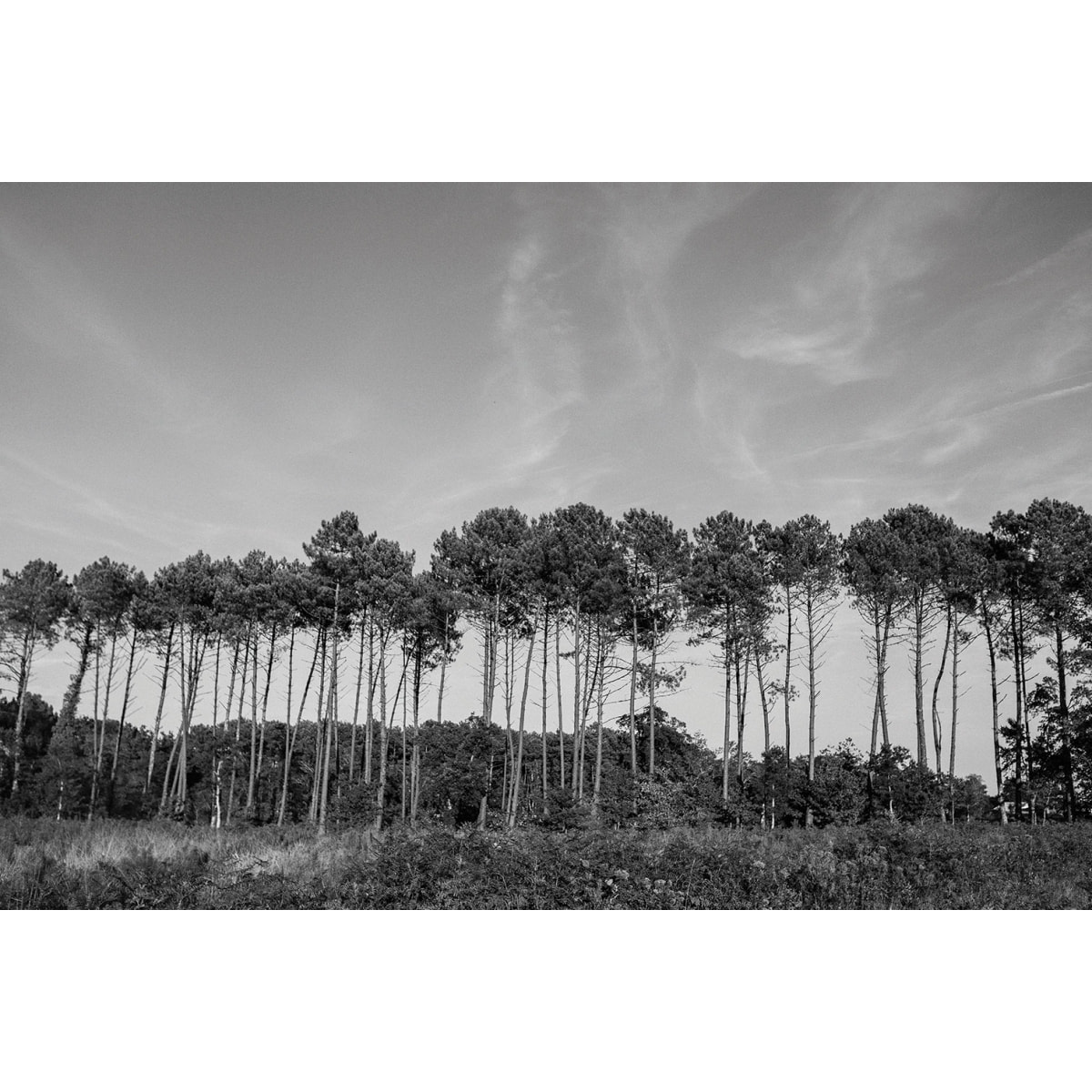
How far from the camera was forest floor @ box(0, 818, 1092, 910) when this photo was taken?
7426 millimetres

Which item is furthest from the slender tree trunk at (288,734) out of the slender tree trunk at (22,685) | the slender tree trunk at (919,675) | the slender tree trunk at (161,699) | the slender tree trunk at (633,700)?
the slender tree trunk at (919,675)

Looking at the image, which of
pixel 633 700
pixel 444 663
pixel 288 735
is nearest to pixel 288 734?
pixel 288 735

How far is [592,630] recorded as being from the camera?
2880 centimetres

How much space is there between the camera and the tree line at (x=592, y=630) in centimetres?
2514

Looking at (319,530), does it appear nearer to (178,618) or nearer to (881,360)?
(178,618)

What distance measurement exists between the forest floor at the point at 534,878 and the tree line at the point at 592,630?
1453cm

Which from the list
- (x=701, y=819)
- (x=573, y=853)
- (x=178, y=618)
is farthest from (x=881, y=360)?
(x=178, y=618)

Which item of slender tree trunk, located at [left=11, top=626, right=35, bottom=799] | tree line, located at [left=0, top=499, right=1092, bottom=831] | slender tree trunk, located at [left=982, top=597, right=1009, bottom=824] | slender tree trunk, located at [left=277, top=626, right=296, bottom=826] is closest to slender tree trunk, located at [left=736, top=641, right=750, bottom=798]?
tree line, located at [left=0, top=499, right=1092, bottom=831]

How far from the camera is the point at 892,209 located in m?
10.2

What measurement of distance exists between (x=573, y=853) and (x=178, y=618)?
93.2 feet

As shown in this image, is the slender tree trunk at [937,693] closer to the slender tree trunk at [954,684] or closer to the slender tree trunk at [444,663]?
the slender tree trunk at [954,684]

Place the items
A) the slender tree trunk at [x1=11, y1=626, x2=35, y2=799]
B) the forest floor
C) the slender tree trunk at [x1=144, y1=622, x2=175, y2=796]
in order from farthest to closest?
the slender tree trunk at [x1=144, y1=622, x2=175, y2=796], the slender tree trunk at [x1=11, y1=626, x2=35, y2=799], the forest floor

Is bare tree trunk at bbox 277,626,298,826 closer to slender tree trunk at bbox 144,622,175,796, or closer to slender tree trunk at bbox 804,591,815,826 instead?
slender tree trunk at bbox 144,622,175,796

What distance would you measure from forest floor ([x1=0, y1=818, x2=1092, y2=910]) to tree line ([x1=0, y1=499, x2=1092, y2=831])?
1453 cm
